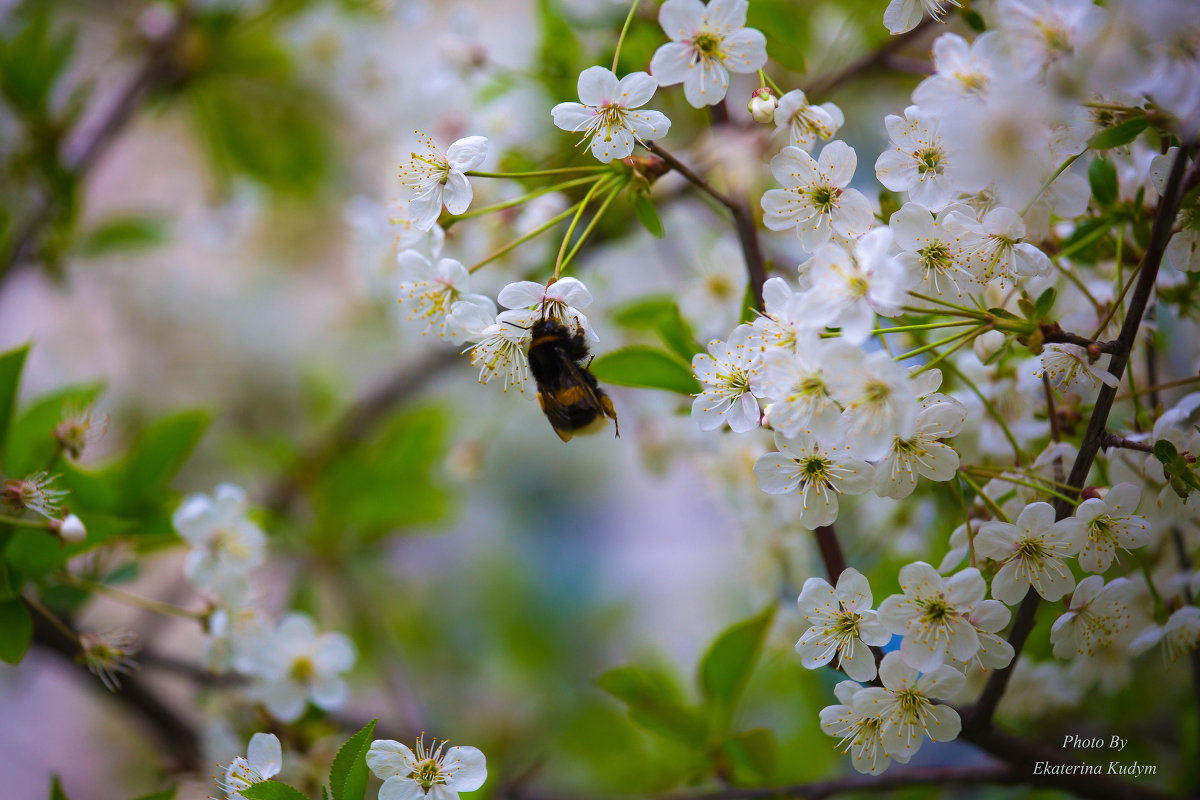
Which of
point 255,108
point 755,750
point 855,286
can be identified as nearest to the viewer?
point 855,286

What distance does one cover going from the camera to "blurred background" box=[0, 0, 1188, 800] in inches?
42.2

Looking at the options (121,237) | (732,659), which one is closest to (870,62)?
(732,659)

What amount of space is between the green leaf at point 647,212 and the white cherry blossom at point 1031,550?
350 millimetres

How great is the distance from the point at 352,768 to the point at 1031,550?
0.57 meters

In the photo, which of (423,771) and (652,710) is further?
(652,710)

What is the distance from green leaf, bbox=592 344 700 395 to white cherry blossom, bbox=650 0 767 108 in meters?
0.22

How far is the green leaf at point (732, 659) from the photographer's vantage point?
32.8 inches

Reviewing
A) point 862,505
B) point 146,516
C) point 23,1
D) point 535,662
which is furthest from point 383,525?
point 23,1

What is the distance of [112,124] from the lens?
4.39 ft

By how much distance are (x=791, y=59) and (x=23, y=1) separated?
1641mm

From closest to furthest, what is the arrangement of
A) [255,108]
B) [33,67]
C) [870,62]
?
[870,62] < [33,67] < [255,108]

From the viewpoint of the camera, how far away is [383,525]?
4.43ft

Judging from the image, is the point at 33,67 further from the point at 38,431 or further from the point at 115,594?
the point at 115,594

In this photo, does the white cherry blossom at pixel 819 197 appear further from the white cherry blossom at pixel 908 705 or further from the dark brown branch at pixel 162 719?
the dark brown branch at pixel 162 719
